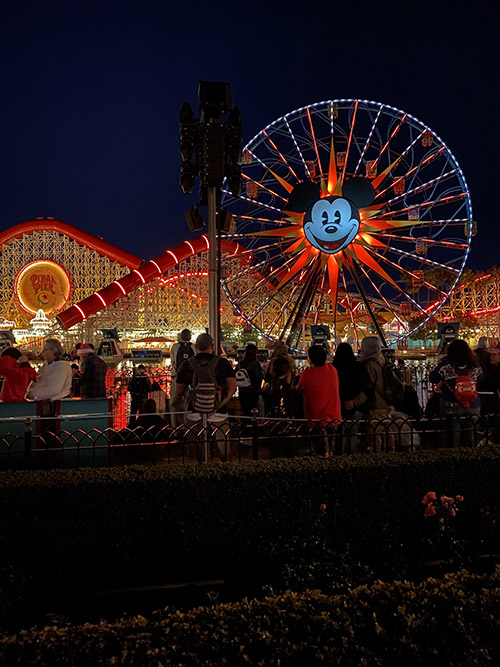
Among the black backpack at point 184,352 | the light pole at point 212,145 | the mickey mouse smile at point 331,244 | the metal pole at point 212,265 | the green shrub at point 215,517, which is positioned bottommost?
the green shrub at point 215,517

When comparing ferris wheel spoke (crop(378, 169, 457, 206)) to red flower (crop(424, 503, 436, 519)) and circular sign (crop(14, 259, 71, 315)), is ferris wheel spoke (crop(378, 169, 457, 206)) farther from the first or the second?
circular sign (crop(14, 259, 71, 315))

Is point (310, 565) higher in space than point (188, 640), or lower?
lower

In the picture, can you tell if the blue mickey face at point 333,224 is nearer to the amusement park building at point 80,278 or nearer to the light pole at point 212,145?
the light pole at point 212,145

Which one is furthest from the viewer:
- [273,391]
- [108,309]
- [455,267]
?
[108,309]

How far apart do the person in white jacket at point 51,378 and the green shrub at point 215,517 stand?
2206 millimetres

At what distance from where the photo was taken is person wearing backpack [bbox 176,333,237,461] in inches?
208

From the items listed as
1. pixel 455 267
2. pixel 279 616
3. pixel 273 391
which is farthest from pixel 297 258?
pixel 279 616

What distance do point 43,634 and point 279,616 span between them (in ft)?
2.89

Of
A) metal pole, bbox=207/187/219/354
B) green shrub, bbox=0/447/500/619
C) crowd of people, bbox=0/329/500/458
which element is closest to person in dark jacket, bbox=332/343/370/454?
crowd of people, bbox=0/329/500/458

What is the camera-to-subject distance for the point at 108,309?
26984 millimetres

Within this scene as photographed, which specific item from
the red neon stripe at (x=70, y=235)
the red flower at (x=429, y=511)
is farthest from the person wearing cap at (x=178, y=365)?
the red neon stripe at (x=70, y=235)

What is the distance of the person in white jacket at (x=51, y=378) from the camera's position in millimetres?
5605

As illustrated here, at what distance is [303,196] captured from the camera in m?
15.9

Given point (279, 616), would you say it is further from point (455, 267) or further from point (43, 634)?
point (455, 267)
